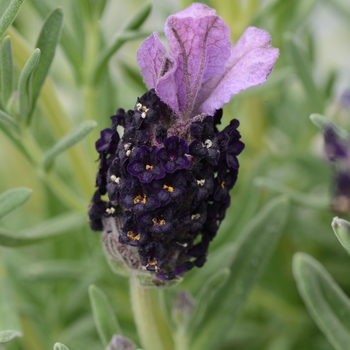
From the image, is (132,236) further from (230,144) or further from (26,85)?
(26,85)

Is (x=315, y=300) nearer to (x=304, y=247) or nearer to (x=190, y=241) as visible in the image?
(x=190, y=241)

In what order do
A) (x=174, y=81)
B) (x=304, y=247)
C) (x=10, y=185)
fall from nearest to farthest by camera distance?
(x=174, y=81)
(x=304, y=247)
(x=10, y=185)

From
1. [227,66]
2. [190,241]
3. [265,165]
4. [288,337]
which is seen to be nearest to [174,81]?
[227,66]

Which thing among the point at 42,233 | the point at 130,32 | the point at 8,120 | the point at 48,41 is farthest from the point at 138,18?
the point at 42,233

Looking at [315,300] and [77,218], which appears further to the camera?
[77,218]

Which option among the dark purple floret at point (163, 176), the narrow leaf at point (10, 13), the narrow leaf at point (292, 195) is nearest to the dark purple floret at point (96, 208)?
the dark purple floret at point (163, 176)

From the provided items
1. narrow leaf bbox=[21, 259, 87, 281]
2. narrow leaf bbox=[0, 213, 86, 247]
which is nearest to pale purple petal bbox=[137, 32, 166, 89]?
narrow leaf bbox=[0, 213, 86, 247]

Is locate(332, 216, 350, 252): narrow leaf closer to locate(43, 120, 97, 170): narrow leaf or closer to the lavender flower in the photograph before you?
the lavender flower
